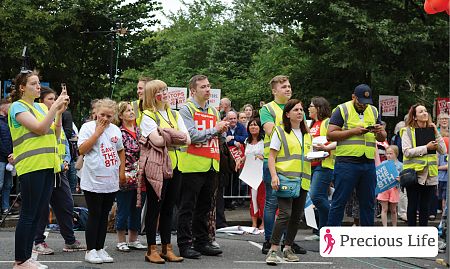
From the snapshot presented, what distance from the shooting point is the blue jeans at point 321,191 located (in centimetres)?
1066

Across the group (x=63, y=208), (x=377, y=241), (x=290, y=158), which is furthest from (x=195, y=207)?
(x=377, y=241)

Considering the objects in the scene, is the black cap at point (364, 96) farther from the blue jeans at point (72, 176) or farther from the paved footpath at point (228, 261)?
the blue jeans at point (72, 176)

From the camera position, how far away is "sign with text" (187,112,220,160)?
914cm

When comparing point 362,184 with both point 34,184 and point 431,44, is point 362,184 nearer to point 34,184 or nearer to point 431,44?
point 34,184

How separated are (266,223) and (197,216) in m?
0.83

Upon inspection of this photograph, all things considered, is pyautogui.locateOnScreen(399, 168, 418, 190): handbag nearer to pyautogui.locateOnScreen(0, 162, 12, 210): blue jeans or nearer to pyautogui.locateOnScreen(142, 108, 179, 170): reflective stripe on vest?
pyautogui.locateOnScreen(142, 108, 179, 170): reflective stripe on vest

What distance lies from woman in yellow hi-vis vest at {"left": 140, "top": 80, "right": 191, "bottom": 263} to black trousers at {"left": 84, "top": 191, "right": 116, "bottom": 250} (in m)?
0.47

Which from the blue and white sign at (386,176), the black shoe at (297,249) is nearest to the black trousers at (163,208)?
the black shoe at (297,249)

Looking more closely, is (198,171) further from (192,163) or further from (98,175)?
(98,175)

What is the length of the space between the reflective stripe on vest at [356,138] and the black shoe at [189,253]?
209 centimetres

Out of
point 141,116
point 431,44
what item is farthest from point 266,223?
point 431,44

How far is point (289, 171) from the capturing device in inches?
352

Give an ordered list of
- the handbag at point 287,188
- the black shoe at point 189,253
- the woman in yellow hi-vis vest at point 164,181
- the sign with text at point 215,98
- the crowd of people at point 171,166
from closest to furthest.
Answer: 1. the crowd of people at point 171,166
2. the woman in yellow hi-vis vest at point 164,181
3. the handbag at point 287,188
4. the black shoe at point 189,253
5. the sign with text at point 215,98

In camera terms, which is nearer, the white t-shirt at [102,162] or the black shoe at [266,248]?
the white t-shirt at [102,162]
